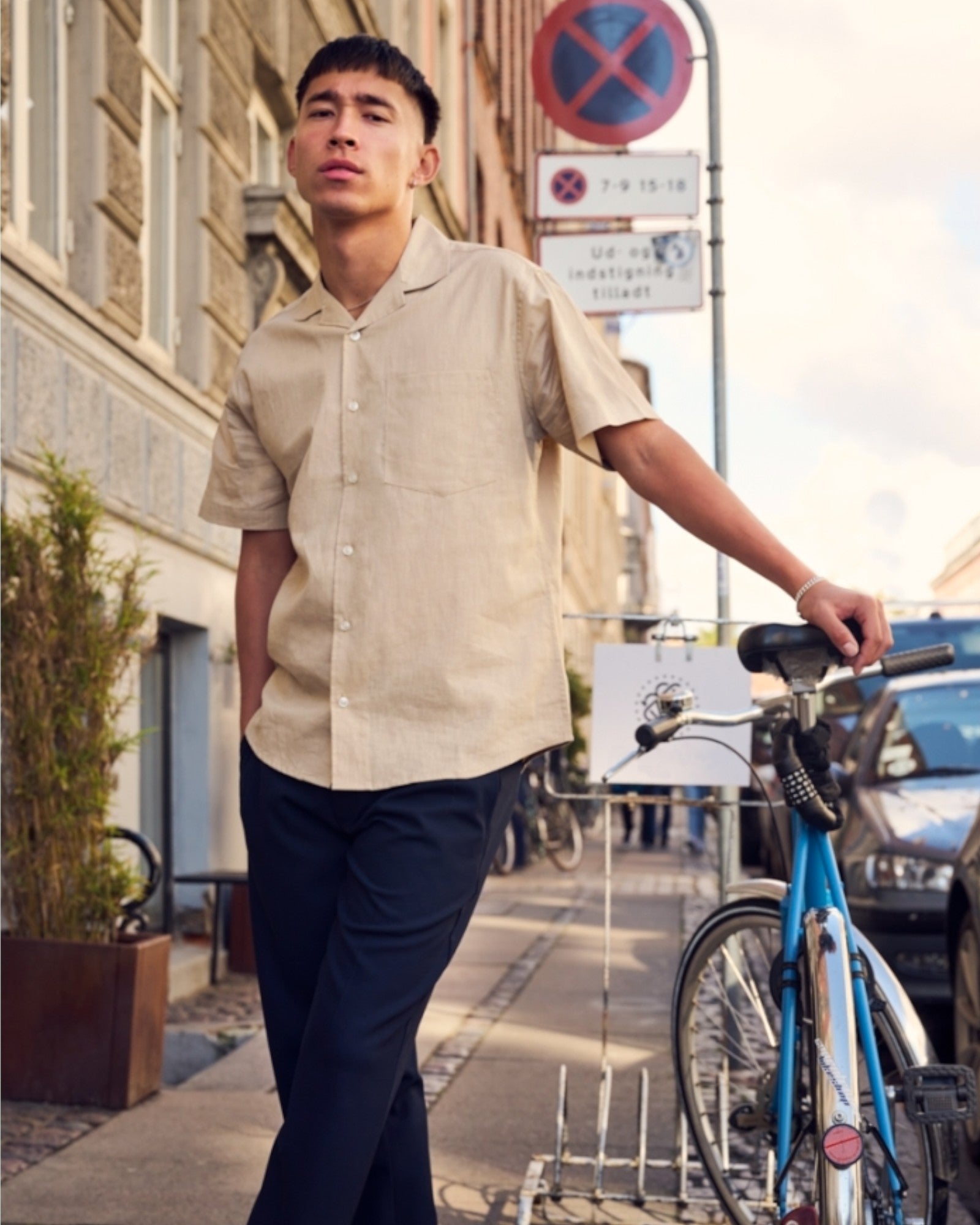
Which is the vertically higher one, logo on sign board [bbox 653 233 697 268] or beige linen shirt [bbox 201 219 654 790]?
logo on sign board [bbox 653 233 697 268]

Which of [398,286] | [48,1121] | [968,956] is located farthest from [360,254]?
[48,1121]

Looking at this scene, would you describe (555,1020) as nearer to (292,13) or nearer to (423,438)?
(423,438)

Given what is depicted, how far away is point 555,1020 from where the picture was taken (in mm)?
7645

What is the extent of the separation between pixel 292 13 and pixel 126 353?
5110mm

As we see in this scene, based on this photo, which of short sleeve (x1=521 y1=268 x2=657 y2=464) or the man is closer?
the man

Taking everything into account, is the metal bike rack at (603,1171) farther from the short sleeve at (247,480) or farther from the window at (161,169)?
the window at (161,169)

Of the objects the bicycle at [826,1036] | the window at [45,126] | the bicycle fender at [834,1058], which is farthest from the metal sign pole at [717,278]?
the window at [45,126]

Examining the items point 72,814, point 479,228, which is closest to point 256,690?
point 72,814

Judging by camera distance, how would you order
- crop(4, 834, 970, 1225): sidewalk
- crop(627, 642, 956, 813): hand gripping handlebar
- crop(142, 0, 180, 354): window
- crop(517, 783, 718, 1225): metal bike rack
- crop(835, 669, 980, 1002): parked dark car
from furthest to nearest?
crop(142, 0, 180, 354): window → crop(835, 669, 980, 1002): parked dark car → crop(4, 834, 970, 1225): sidewalk → crop(517, 783, 718, 1225): metal bike rack → crop(627, 642, 956, 813): hand gripping handlebar

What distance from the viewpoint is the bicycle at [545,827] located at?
17891mm

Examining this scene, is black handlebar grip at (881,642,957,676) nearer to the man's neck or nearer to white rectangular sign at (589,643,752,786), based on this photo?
the man's neck

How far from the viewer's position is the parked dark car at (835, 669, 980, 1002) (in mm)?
7375

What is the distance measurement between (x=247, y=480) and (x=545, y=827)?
15.2 m

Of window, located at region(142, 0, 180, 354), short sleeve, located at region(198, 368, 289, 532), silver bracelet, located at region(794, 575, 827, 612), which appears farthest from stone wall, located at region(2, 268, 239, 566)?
silver bracelet, located at region(794, 575, 827, 612)
